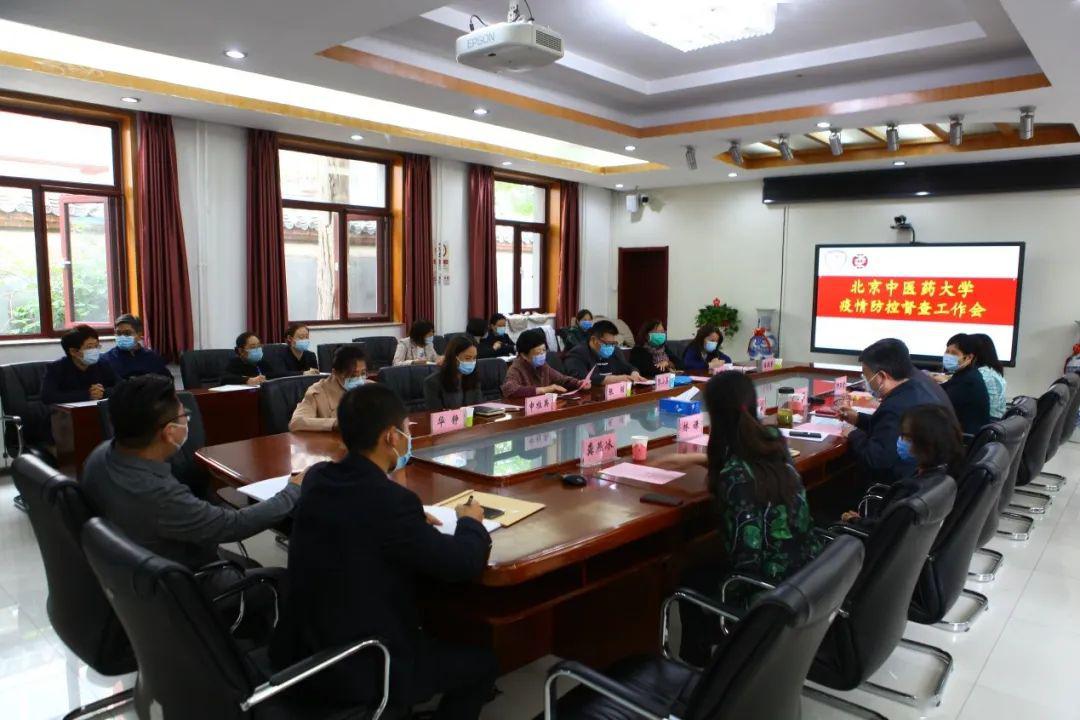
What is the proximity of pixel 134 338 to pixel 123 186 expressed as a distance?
1.56 metres

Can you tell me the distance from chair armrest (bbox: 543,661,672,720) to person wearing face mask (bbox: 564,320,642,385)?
11.2 feet

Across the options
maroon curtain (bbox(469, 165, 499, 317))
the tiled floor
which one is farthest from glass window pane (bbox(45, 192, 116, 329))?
maroon curtain (bbox(469, 165, 499, 317))

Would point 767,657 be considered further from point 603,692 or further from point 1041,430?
point 1041,430

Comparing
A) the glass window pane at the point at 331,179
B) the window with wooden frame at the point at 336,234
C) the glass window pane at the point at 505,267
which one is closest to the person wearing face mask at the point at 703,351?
the window with wooden frame at the point at 336,234

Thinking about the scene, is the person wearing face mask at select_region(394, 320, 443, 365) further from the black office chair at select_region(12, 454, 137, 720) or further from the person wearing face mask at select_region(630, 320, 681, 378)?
the black office chair at select_region(12, 454, 137, 720)

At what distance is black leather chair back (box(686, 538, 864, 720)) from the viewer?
1200 mm

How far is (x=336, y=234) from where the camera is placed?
7230 mm

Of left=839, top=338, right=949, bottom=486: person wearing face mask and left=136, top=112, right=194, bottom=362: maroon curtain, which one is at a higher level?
left=136, top=112, right=194, bottom=362: maroon curtain

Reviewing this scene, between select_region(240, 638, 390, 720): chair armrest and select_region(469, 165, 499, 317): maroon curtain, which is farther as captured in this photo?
select_region(469, 165, 499, 317): maroon curtain

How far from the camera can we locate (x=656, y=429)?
3.37 metres

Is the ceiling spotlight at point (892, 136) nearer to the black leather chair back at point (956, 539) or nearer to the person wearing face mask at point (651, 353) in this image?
the person wearing face mask at point (651, 353)

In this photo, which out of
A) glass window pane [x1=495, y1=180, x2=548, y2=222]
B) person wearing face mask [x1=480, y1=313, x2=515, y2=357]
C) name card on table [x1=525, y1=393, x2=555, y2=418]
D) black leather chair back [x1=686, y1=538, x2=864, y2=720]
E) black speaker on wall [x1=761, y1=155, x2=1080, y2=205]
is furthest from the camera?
glass window pane [x1=495, y1=180, x2=548, y2=222]

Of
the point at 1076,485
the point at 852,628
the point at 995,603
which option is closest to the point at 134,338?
the point at 852,628

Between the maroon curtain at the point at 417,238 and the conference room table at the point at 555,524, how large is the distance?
4.18 m
